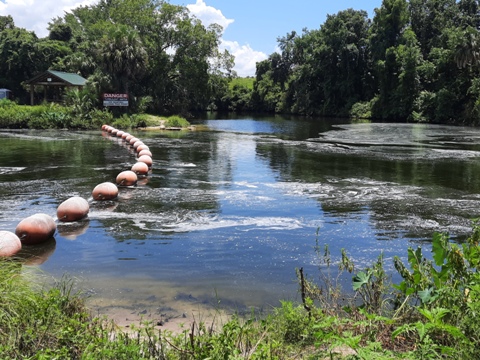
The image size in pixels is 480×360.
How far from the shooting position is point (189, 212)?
11289 millimetres

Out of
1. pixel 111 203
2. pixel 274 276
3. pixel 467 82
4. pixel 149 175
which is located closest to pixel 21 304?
pixel 274 276

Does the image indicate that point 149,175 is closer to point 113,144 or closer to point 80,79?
point 113,144

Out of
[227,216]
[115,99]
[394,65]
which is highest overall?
[394,65]

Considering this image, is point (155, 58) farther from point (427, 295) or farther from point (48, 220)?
point (427, 295)

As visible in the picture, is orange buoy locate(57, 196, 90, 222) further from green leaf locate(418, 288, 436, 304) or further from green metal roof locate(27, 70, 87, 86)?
green metal roof locate(27, 70, 87, 86)

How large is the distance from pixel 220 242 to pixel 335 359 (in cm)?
538

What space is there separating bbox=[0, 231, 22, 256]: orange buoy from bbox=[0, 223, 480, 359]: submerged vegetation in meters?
2.58

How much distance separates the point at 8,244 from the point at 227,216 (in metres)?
4.90

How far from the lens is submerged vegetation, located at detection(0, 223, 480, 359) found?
3.61 metres

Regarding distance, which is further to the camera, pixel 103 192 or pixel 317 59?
pixel 317 59

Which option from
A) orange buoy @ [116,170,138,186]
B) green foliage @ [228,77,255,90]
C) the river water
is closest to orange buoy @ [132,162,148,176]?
the river water

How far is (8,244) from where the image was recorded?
755 cm

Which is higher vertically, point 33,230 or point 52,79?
point 52,79

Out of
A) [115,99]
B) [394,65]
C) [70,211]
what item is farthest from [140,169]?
[394,65]
